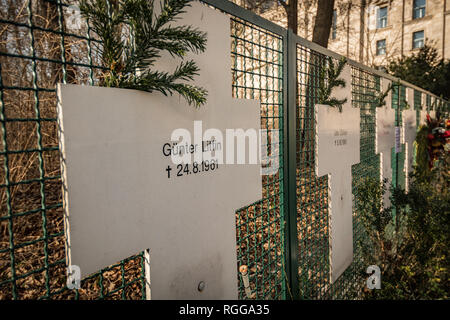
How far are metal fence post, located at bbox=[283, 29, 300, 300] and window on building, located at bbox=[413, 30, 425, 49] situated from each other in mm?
26480

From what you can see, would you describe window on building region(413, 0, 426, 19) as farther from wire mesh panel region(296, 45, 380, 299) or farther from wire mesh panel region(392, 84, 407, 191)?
wire mesh panel region(296, 45, 380, 299)

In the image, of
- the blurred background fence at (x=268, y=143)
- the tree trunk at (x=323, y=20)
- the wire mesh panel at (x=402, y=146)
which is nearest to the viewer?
the blurred background fence at (x=268, y=143)

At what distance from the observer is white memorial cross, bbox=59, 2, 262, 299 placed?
0.84m

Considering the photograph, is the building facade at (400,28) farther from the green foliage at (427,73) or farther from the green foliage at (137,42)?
the green foliage at (137,42)

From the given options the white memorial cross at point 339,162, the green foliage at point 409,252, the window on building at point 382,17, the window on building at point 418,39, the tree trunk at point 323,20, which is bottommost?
the green foliage at point 409,252

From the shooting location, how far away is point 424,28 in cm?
2183

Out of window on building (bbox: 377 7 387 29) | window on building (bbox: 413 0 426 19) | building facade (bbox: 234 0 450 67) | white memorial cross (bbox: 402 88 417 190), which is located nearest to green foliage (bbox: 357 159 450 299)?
white memorial cross (bbox: 402 88 417 190)

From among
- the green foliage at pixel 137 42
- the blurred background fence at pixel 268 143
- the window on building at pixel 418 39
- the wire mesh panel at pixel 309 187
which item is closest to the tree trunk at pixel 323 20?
the blurred background fence at pixel 268 143

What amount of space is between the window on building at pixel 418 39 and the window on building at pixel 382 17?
8.18ft

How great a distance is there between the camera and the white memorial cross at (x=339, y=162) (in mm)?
2225

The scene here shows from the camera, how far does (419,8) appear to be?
73.5 feet

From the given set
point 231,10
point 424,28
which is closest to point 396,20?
point 424,28

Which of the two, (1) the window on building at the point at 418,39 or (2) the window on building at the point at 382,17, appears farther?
(2) the window on building at the point at 382,17

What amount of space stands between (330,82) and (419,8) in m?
27.1
